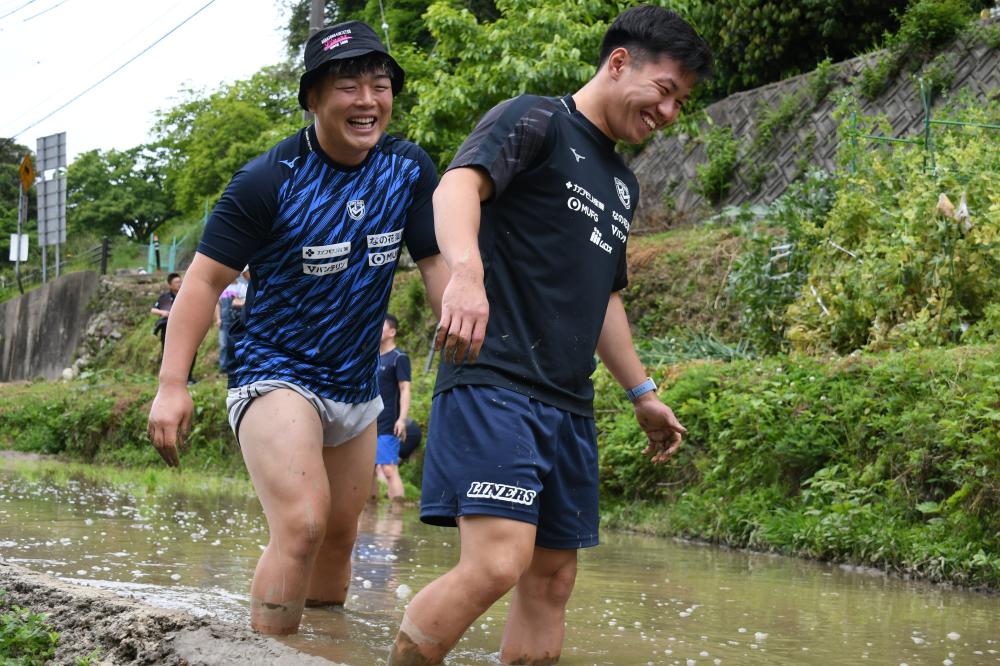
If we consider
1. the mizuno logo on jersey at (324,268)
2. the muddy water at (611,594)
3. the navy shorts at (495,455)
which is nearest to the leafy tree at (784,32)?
the muddy water at (611,594)

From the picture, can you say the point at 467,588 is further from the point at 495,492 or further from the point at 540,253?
the point at 540,253

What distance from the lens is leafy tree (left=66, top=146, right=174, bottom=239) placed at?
6881 centimetres

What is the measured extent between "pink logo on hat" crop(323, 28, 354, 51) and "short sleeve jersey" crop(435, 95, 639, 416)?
87 cm

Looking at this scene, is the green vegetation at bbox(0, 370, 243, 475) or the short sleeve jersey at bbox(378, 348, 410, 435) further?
the green vegetation at bbox(0, 370, 243, 475)

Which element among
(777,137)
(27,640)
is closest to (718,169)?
(777,137)

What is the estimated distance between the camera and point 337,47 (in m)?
4.37

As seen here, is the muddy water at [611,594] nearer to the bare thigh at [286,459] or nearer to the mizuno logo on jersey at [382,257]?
the bare thigh at [286,459]

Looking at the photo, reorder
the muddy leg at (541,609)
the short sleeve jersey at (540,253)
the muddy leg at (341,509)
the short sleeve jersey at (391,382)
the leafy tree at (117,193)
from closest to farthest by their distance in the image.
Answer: the short sleeve jersey at (540,253)
the muddy leg at (541,609)
the muddy leg at (341,509)
the short sleeve jersey at (391,382)
the leafy tree at (117,193)

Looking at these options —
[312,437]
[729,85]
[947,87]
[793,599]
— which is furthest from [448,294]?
[729,85]

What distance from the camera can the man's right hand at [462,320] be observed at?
325 cm

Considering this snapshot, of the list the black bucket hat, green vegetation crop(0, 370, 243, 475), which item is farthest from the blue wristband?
green vegetation crop(0, 370, 243, 475)

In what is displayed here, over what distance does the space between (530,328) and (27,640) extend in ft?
5.91

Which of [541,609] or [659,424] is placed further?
[659,424]

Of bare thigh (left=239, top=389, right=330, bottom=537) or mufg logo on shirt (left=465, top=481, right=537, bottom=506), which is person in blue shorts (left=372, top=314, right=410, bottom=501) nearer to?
bare thigh (left=239, top=389, right=330, bottom=537)
